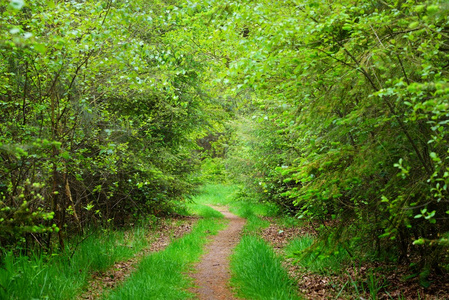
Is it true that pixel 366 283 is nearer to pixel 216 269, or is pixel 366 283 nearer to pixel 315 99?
pixel 315 99

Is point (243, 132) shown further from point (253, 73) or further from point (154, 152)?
point (253, 73)

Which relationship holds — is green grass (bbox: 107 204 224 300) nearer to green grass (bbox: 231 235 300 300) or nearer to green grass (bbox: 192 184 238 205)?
green grass (bbox: 231 235 300 300)

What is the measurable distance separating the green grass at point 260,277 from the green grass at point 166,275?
0.90 m

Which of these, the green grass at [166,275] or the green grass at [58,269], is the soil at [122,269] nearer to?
the green grass at [58,269]

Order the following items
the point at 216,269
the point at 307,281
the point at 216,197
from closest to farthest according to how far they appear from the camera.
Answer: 1. the point at 307,281
2. the point at 216,269
3. the point at 216,197

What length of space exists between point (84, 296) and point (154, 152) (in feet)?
19.4

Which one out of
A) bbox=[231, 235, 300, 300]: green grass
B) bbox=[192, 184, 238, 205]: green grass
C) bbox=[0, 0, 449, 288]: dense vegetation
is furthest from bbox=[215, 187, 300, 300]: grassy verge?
bbox=[192, 184, 238, 205]: green grass

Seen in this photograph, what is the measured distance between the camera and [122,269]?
270 inches

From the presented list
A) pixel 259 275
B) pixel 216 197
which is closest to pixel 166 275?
pixel 259 275

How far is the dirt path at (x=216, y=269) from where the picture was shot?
6074mm

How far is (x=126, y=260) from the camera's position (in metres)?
7.48

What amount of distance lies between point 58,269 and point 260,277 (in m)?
3.24

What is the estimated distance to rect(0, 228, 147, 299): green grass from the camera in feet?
15.2

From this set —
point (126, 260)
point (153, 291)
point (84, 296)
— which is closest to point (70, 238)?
point (126, 260)
